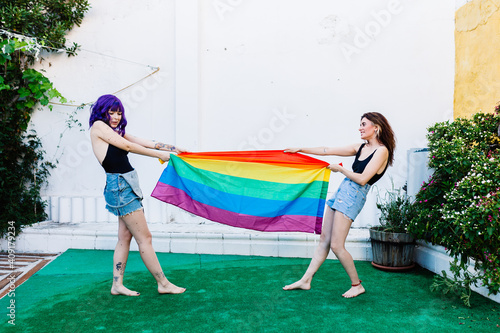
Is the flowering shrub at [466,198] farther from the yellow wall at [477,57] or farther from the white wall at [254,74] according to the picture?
the white wall at [254,74]

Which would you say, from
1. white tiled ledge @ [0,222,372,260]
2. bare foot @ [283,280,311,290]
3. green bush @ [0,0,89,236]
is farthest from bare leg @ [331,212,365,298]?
green bush @ [0,0,89,236]

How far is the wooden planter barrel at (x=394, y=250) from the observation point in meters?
4.38

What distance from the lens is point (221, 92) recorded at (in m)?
6.33

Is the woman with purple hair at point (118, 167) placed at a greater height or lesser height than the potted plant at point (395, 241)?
greater

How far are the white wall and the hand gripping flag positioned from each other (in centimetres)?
216

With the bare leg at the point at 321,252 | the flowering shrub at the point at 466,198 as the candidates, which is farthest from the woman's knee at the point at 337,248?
the flowering shrub at the point at 466,198

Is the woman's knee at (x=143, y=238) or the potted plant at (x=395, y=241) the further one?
the potted plant at (x=395, y=241)

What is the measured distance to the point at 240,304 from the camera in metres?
3.51

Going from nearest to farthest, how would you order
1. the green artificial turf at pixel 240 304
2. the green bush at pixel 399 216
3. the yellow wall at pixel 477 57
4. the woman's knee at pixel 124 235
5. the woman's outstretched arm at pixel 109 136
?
1. the green artificial turf at pixel 240 304
2. the woman's outstretched arm at pixel 109 136
3. the woman's knee at pixel 124 235
4. the green bush at pixel 399 216
5. the yellow wall at pixel 477 57

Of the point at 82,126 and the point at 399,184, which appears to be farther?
the point at 82,126

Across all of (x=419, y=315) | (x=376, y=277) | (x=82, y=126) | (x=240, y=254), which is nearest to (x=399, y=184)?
(x=376, y=277)

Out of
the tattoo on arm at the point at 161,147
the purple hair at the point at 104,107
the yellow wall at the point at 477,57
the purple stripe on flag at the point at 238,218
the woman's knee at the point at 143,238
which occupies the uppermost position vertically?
the yellow wall at the point at 477,57

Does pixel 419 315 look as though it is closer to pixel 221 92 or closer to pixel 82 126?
pixel 221 92

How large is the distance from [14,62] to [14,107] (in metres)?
0.70
